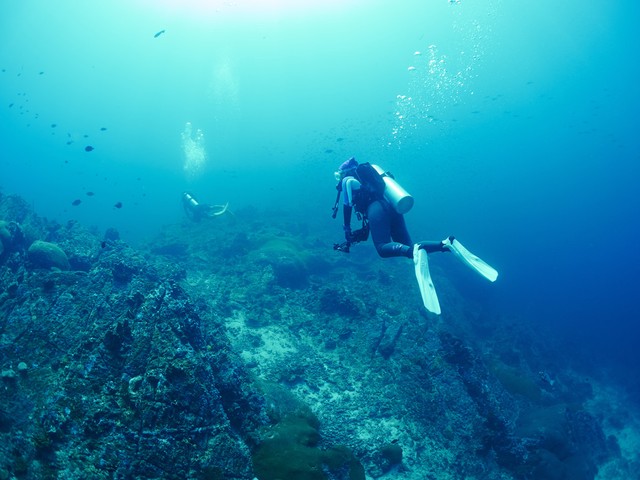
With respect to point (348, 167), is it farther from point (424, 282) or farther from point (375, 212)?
point (424, 282)

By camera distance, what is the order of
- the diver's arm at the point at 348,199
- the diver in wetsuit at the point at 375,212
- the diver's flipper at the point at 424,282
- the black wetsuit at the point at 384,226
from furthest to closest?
→ the diver's arm at the point at 348,199
the diver in wetsuit at the point at 375,212
the black wetsuit at the point at 384,226
the diver's flipper at the point at 424,282

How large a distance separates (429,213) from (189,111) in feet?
615

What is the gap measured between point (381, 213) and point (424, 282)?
208 centimetres

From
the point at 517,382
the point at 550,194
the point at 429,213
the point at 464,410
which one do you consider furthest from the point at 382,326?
the point at 550,194

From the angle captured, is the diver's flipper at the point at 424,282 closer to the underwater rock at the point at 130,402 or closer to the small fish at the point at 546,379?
the underwater rock at the point at 130,402

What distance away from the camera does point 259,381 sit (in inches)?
361

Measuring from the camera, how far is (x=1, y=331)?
341 inches

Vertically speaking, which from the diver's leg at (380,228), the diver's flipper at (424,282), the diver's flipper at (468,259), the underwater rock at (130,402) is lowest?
the underwater rock at (130,402)

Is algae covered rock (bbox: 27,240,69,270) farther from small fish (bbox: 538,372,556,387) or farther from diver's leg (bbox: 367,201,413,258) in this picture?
small fish (bbox: 538,372,556,387)

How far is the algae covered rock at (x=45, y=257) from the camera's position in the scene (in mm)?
13812

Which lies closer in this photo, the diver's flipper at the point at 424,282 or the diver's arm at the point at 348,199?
the diver's flipper at the point at 424,282

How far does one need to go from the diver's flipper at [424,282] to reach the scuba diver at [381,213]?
5cm

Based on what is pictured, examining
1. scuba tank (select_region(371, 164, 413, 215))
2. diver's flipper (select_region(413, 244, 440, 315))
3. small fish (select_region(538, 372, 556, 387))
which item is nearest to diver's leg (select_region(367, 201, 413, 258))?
scuba tank (select_region(371, 164, 413, 215))

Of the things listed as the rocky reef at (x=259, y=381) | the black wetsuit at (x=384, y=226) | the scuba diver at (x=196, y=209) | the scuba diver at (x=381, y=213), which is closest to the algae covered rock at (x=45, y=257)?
the rocky reef at (x=259, y=381)
